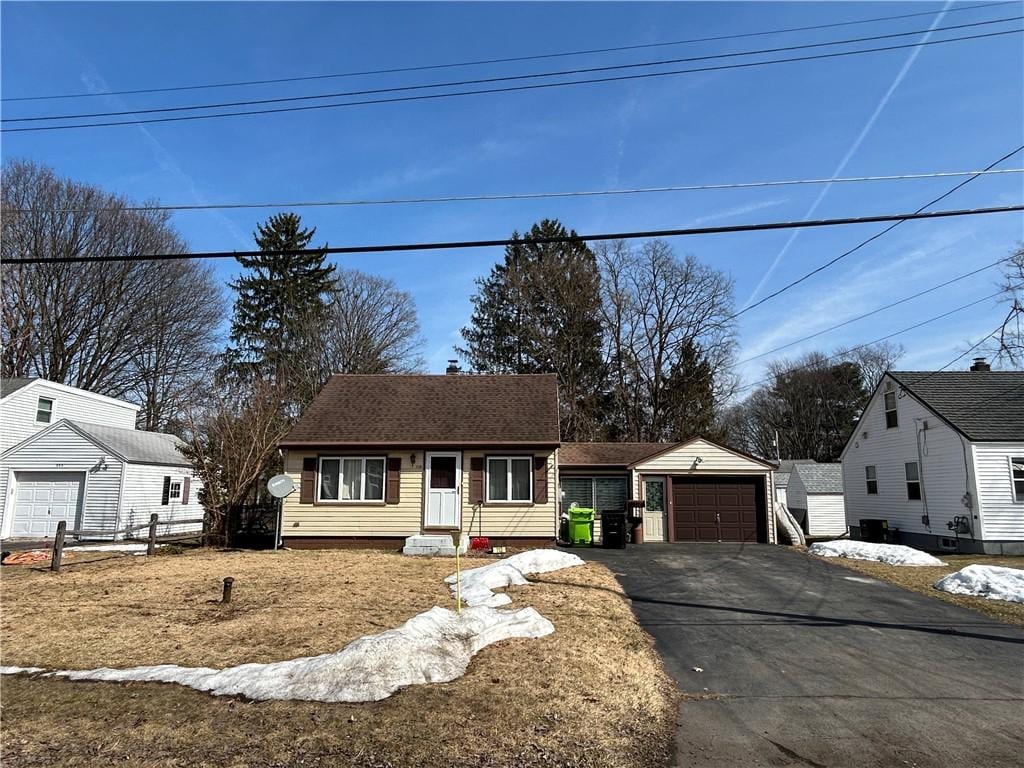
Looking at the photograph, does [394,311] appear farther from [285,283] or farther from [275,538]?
[275,538]

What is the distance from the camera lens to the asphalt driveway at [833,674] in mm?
4484

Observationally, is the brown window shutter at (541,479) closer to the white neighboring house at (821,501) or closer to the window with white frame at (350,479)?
the window with white frame at (350,479)

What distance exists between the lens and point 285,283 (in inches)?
1395

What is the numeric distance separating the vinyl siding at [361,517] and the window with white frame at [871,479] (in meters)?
17.8

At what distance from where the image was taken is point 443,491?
17.1 metres

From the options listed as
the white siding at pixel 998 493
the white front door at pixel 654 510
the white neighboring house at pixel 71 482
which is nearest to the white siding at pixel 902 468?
the white siding at pixel 998 493

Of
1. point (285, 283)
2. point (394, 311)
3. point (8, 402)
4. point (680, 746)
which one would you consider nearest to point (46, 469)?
point (8, 402)

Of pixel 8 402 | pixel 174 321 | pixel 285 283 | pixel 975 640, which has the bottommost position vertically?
pixel 975 640

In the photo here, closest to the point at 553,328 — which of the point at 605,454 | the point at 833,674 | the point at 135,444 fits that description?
the point at 605,454

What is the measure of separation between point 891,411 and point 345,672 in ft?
75.8

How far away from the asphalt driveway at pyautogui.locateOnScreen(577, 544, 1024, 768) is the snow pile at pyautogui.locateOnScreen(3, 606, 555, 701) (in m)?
2.31

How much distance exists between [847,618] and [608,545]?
8.98m

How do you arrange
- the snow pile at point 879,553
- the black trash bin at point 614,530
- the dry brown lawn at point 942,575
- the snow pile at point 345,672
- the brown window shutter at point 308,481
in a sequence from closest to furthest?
1. the snow pile at point 345,672
2. the dry brown lawn at point 942,575
3. the snow pile at point 879,553
4. the brown window shutter at point 308,481
5. the black trash bin at point 614,530

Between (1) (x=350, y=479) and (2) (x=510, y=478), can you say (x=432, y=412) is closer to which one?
(1) (x=350, y=479)
